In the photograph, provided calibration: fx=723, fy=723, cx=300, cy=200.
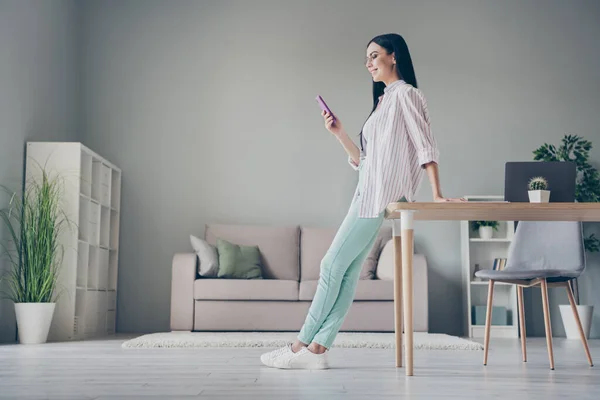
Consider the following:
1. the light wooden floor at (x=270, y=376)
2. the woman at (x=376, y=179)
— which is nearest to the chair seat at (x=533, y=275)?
the light wooden floor at (x=270, y=376)

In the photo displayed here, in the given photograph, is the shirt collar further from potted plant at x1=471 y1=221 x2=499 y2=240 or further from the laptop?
potted plant at x1=471 y1=221 x2=499 y2=240

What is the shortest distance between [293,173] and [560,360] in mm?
3273

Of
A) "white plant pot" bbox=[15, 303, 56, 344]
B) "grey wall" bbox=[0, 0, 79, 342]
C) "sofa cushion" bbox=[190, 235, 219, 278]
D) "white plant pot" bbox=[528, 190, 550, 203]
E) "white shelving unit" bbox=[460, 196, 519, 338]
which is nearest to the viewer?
"white plant pot" bbox=[528, 190, 550, 203]

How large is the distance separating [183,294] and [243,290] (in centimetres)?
45

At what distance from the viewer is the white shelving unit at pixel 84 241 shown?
16.2 feet

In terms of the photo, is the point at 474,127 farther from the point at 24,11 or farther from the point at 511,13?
the point at 24,11

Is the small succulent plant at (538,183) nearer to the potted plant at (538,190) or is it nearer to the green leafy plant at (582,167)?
the potted plant at (538,190)

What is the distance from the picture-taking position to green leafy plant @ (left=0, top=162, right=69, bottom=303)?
15.2ft

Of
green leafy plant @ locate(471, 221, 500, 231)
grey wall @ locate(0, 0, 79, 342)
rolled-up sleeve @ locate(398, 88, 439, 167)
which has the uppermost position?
grey wall @ locate(0, 0, 79, 342)

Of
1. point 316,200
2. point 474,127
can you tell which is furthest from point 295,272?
point 474,127

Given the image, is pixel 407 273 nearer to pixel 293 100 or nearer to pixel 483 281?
pixel 483 281

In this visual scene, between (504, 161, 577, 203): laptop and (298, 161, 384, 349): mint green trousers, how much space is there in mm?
555

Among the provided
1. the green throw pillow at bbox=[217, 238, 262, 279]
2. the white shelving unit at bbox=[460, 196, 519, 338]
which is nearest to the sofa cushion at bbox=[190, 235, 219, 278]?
the green throw pillow at bbox=[217, 238, 262, 279]

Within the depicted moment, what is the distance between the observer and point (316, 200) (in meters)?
6.36
